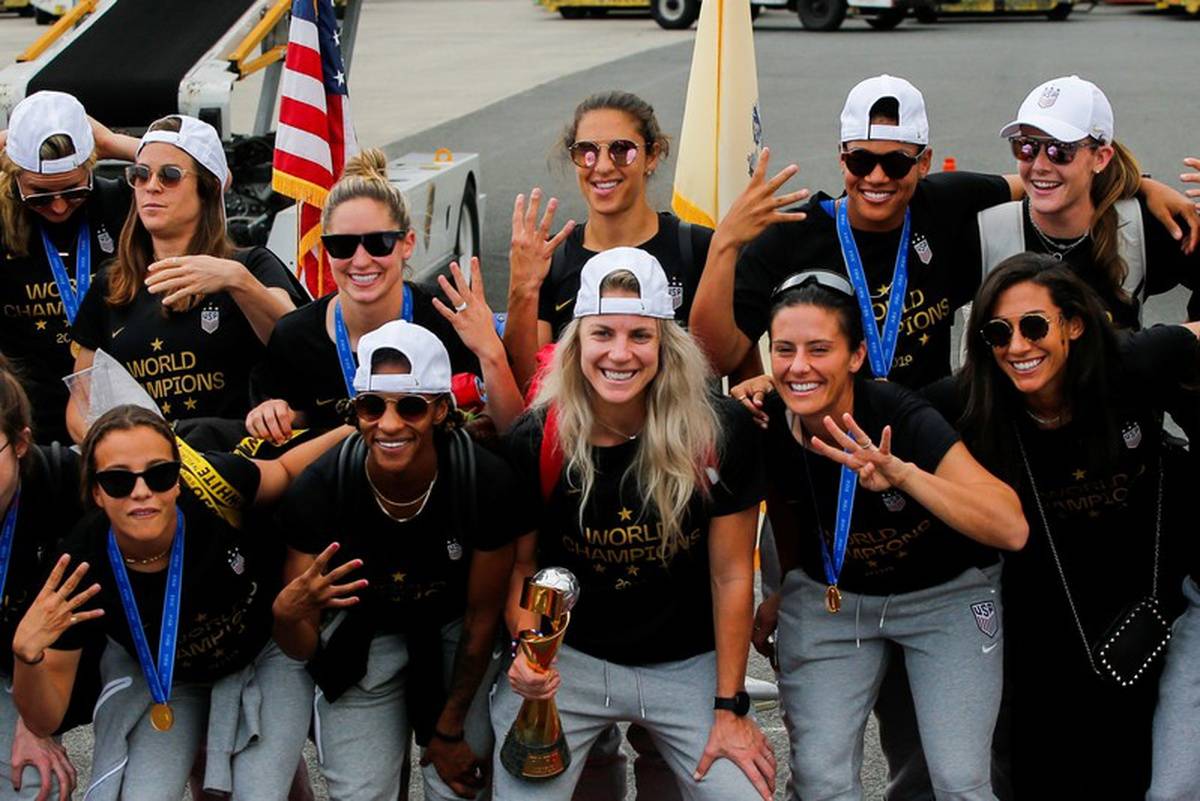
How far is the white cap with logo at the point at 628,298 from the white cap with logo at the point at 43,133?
194 centimetres

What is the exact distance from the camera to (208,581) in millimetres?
4328

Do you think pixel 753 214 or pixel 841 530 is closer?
pixel 841 530

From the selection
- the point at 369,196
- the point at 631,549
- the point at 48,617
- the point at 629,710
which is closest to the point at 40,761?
the point at 48,617

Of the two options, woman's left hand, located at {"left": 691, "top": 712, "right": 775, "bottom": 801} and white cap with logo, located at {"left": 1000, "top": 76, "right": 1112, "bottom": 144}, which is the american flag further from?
woman's left hand, located at {"left": 691, "top": 712, "right": 775, "bottom": 801}

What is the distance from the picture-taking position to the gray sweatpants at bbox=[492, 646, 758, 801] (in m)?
A: 4.32

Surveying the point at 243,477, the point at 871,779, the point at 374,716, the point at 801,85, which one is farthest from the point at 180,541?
the point at 801,85

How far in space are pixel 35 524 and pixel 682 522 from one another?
1.71 m

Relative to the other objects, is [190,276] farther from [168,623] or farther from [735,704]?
[735,704]

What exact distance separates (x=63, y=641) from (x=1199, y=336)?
304 cm

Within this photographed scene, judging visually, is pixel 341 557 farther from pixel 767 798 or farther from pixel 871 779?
pixel 871 779

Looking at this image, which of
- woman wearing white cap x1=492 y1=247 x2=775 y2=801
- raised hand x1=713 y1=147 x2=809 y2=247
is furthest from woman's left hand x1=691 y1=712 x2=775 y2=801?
raised hand x1=713 y1=147 x2=809 y2=247

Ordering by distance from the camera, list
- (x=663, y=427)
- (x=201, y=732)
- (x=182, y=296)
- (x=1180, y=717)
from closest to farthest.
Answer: (x=663, y=427)
(x=1180, y=717)
(x=201, y=732)
(x=182, y=296)

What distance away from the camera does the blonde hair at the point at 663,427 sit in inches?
166

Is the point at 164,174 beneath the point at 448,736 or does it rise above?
above
